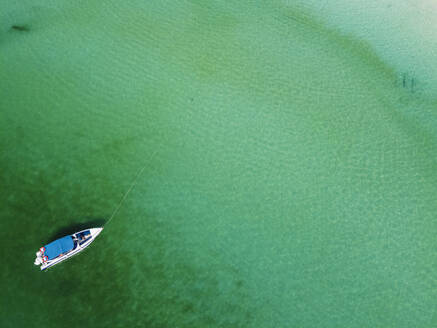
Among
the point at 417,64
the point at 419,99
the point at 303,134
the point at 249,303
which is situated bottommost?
the point at 249,303

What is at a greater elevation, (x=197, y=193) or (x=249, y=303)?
(x=197, y=193)

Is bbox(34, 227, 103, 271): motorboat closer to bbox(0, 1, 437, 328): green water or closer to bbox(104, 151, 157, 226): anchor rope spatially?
bbox(0, 1, 437, 328): green water

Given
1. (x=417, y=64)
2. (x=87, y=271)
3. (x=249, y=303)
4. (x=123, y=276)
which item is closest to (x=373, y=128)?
(x=417, y=64)

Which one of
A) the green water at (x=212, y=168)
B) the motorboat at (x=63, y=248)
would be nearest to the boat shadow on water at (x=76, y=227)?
the green water at (x=212, y=168)

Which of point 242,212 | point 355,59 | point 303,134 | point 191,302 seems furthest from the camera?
point 355,59

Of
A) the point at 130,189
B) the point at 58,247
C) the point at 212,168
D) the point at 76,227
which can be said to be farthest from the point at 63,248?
the point at 212,168

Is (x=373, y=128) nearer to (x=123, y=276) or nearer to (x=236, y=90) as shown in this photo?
(x=236, y=90)
